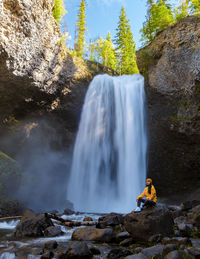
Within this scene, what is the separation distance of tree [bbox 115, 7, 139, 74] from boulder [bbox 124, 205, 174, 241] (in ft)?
84.3

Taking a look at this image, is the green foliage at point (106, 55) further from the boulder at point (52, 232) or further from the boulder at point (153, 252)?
the boulder at point (153, 252)

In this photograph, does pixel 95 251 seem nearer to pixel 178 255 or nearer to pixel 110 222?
pixel 178 255

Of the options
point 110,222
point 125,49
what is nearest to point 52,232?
point 110,222

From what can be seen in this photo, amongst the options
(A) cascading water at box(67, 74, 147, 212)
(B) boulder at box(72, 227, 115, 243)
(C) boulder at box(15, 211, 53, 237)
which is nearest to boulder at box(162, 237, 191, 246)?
(B) boulder at box(72, 227, 115, 243)

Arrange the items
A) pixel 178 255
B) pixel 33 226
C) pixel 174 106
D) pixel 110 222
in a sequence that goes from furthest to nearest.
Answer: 1. pixel 174 106
2. pixel 110 222
3. pixel 33 226
4. pixel 178 255

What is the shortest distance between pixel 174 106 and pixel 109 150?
21.0 feet

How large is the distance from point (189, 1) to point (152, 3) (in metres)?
5.52

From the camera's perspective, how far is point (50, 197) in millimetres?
16438

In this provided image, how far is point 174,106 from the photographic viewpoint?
14562 mm

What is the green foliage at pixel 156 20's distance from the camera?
16.8 m

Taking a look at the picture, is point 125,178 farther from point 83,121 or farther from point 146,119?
point 83,121

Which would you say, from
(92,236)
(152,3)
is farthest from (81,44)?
(92,236)

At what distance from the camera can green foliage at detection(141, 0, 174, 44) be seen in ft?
55.2

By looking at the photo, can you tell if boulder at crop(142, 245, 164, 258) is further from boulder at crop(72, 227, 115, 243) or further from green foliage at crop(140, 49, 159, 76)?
green foliage at crop(140, 49, 159, 76)
